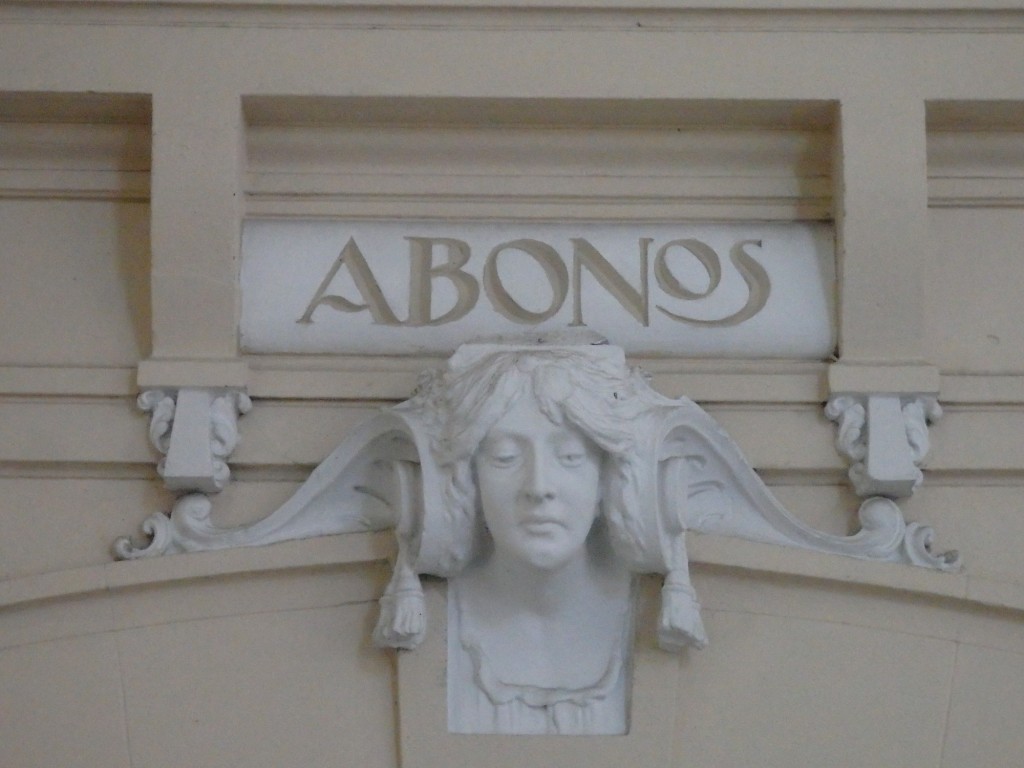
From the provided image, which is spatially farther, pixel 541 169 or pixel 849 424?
pixel 541 169

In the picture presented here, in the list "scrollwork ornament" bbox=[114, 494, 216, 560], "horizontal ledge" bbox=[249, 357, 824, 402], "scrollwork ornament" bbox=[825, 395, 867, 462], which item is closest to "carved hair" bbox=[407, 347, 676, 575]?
"horizontal ledge" bbox=[249, 357, 824, 402]

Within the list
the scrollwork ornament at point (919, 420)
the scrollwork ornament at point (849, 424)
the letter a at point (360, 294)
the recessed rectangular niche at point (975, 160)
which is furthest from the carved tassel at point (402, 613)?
the recessed rectangular niche at point (975, 160)

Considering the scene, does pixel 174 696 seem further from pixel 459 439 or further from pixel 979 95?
pixel 979 95

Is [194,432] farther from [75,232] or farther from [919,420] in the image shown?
[919,420]

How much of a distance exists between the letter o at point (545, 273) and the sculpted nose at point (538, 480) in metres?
0.35

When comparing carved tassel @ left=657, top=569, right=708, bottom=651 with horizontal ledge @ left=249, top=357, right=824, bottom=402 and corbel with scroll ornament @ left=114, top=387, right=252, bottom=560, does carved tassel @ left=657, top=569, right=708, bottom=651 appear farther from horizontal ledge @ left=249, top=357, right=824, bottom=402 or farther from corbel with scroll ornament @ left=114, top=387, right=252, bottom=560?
corbel with scroll ornament @ left=114, top=387, right=252, bottom=560

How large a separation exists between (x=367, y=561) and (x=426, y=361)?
0.34m

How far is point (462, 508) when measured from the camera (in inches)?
94.2

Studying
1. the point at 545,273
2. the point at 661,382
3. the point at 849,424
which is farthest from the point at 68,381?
the point at 849,424

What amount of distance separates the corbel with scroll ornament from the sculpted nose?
512 millimetres

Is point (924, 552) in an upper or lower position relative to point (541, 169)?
lower

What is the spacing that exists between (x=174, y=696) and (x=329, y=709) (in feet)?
0.78

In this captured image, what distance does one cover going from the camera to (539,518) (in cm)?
233

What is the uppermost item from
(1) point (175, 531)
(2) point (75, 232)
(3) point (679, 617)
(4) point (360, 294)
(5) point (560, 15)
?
(5) point (560, 15)
